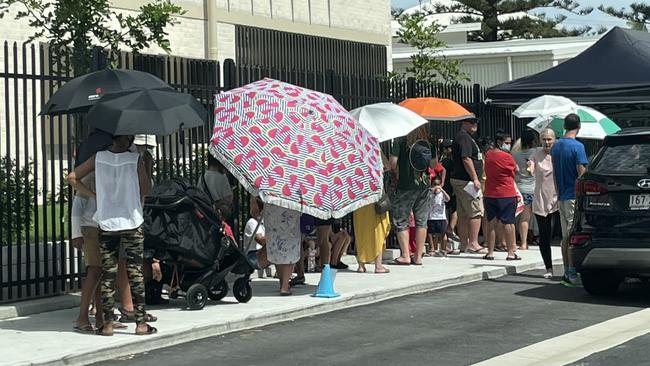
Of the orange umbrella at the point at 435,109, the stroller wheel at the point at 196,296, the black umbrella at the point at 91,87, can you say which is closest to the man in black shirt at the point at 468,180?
the orange umbrella at the point at 435,109

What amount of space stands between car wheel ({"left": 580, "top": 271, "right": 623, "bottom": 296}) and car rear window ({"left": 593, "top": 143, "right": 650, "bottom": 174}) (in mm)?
1136

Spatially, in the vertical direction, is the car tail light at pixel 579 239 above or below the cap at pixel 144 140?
below

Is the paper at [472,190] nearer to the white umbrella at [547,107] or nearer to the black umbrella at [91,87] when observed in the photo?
the white umbrella at [547,107]

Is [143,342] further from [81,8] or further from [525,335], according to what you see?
[81,8]

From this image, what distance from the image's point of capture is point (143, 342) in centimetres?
971

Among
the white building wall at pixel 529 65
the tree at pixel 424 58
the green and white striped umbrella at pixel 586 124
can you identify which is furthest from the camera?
the white building wall at pixel 529 65

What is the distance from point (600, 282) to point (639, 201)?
127 centimetres

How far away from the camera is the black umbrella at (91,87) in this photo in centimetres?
1034

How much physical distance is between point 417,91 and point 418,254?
3075 millimetres

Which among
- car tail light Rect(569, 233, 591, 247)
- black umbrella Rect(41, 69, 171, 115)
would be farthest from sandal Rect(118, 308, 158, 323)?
car tail light Rect(569, 233, 591, 247)

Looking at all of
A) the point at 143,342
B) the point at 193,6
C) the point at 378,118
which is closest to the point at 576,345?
the point at 143,342

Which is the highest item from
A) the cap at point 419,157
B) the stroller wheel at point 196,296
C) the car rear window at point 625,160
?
the cap at point 419,157

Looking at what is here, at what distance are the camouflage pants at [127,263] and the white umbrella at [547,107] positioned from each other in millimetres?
9101

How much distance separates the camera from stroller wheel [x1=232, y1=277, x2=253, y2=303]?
11750mm
